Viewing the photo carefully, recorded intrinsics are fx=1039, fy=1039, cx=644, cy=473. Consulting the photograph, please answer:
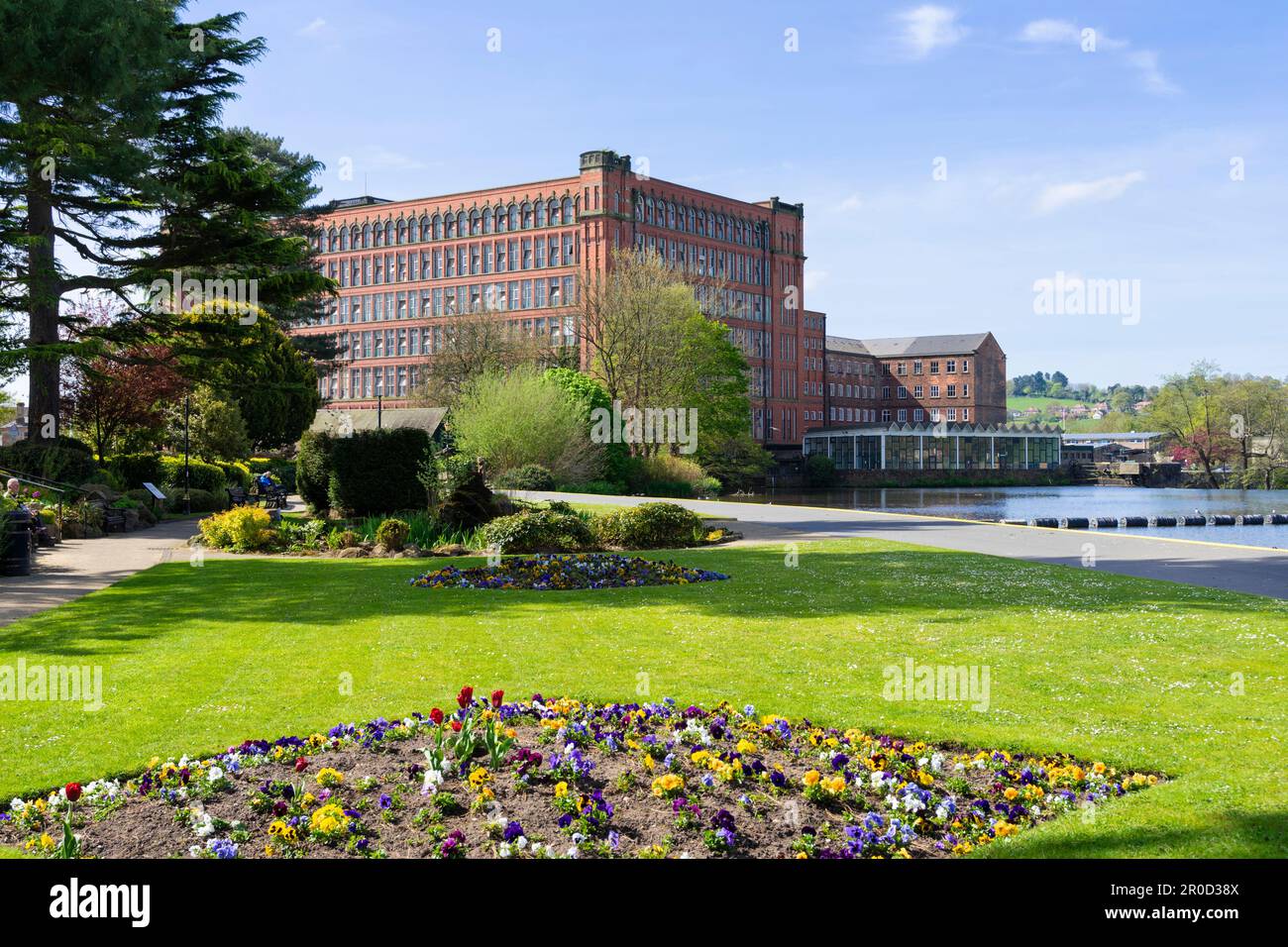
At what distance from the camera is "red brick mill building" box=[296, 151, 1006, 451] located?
94.9 metres

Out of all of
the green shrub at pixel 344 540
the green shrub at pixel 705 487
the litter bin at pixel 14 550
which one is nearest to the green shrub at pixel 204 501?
the green shrub at pixel 344 540

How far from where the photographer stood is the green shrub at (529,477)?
37.2 meters

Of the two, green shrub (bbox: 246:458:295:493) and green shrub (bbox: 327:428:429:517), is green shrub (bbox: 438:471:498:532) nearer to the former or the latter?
green shrub (bbox: 327:428:429:517)

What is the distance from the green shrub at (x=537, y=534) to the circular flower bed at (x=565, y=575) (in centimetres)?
319

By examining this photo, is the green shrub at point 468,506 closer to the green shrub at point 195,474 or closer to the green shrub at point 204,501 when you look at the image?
the green shrub at point 204,501

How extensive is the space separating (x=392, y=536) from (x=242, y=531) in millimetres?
3647

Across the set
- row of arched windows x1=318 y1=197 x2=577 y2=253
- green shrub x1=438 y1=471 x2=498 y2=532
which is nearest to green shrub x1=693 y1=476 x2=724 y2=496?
green shrub x1=438 y1=471 x2=498 y2=532

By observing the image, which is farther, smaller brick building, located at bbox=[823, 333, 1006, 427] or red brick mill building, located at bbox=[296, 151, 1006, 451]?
smaller brick building, located at bbox=[823, 333, 1006, 427]

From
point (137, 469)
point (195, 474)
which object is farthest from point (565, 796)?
point (195, 474)

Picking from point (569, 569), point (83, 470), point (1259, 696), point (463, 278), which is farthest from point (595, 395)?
point (463, 278)

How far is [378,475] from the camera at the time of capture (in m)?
25.0

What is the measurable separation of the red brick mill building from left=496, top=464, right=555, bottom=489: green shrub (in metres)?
51.3
